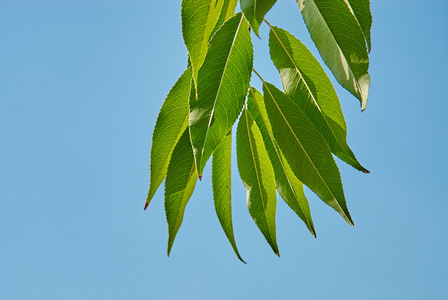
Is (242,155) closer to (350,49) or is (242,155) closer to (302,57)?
(302,57)

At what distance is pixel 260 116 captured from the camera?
90cm

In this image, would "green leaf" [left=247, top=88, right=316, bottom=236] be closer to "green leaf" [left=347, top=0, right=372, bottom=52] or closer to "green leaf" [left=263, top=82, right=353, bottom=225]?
"green leaf" [left=263, top=82, right=353, bottom=225]

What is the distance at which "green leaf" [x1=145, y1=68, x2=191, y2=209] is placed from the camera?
2.58ft

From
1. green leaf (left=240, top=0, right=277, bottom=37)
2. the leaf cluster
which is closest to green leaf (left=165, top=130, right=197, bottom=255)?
the leaf cluster

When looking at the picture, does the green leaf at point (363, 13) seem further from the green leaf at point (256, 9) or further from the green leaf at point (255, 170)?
the green leaf at point (255, 170)

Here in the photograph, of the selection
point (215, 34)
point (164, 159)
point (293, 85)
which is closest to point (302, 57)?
point (293, 85)

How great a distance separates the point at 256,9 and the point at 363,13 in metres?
0.18

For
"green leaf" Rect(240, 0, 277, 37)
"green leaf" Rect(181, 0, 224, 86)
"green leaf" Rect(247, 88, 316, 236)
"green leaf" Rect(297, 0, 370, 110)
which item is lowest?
"green leaf" Rect(247, 88, 316, 236)

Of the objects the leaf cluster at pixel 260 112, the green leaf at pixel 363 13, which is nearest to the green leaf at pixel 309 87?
the leaf cluster at pixel 260 112

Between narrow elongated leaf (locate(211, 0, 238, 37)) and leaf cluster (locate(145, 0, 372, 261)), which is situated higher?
narrow elongated leaf (locate(211, 0, 238, 37))

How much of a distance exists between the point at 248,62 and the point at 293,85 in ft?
0.36

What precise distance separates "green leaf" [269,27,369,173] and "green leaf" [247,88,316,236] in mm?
98

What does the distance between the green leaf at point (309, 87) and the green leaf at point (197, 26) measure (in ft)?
0.45

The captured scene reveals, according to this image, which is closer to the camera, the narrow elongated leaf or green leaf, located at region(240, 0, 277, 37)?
green leaf, located at region(240, 0, 277, 37)
